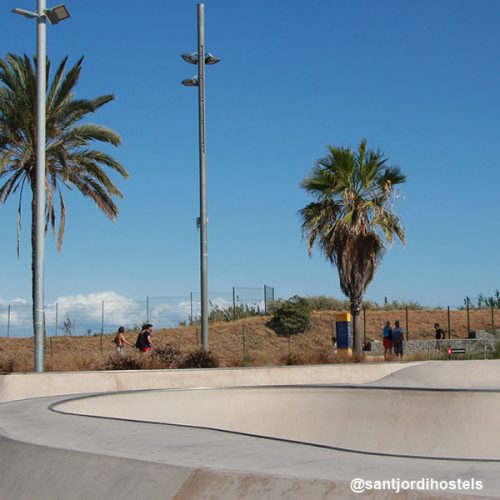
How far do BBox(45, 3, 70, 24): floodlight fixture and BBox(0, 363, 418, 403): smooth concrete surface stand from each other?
761 cm

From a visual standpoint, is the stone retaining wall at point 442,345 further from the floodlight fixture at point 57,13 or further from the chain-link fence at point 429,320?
the floodlight fixture at point 57,13

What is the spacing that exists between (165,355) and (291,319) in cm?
2068

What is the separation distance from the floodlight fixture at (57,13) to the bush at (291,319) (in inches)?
A: 988

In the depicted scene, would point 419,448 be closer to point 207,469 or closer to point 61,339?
point 207,469

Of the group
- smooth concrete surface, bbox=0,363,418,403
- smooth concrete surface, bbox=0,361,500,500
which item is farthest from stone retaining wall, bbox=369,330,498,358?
smooth concrete surface, bbox=0,361,500,500

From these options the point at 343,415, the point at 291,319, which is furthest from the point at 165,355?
the point at 291,319

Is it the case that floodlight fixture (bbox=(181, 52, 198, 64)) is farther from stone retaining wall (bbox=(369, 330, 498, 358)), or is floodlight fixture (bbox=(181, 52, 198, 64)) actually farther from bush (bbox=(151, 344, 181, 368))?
stone retaining wall (bbox=(369, 330, 498, 358))

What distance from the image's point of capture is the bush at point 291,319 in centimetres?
3881

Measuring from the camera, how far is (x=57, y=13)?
51.1 ft

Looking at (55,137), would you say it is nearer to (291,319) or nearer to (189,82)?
(189,82)

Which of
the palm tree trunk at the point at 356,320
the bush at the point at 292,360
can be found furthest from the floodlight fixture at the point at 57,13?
the palm tree trunk at the point at 356,320

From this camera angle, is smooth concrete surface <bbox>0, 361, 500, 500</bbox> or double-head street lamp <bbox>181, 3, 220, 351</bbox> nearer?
smooth concrete surface <bbox>0, 361, 500, 500</bbox>

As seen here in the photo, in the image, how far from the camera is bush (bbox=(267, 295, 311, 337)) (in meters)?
38.8

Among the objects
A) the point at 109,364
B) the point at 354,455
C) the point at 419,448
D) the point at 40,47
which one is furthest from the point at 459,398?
the point at 40,47
